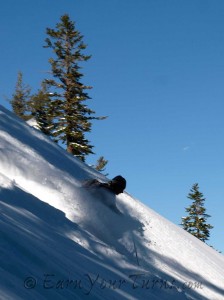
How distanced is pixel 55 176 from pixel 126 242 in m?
3.25

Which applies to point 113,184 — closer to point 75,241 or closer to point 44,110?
point 75,241

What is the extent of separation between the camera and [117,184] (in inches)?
512

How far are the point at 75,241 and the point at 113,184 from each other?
4689 millimetres

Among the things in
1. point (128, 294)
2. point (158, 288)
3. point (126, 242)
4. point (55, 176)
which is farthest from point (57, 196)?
point (128, 294)

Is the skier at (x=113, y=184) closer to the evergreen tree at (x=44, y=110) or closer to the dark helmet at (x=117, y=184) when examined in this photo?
the dark helmet at (x=117, y=184)

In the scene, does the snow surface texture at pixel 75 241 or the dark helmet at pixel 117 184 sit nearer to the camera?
the snow surface texture at pixel 75 241

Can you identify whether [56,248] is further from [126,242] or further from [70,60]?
[70,60]

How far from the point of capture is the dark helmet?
12953mm

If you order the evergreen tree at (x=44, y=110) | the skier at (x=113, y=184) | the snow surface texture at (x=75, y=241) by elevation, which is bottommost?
the snow surface texture at (x=75, y=241)

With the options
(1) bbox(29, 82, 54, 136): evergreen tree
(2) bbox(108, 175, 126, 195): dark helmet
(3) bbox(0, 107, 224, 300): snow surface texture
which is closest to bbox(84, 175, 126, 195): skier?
(2) bbox(108, 175, 126, 195): dark helmet

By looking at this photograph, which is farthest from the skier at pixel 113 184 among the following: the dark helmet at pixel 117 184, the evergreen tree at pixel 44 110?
the evergreen tree at pixel 44 110

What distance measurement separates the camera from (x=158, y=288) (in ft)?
29.1

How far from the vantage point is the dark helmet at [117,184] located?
1295 cm

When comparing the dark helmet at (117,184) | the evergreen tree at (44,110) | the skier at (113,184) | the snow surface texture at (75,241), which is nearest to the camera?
the snow surface texture at (75,241)
